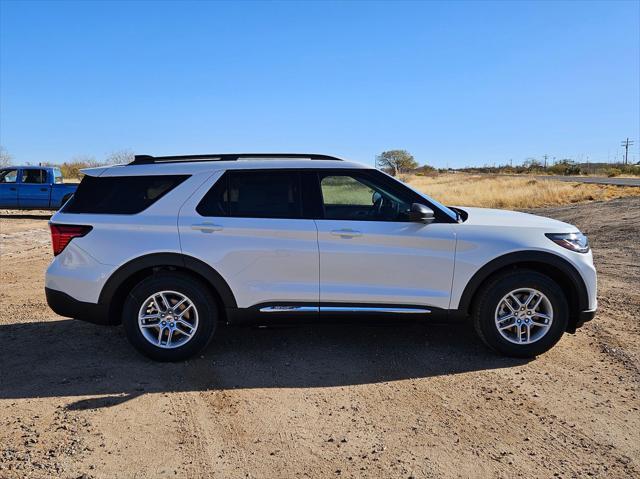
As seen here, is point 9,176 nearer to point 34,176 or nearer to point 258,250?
point 34,176

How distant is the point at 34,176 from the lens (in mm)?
17688

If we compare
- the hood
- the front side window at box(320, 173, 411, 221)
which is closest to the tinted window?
the front side window at box(320, 173, 411, 221)

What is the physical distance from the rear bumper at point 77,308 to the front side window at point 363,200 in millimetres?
2178

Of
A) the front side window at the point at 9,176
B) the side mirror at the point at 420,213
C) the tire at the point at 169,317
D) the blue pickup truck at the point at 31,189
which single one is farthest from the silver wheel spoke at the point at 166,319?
the front side window at the point at 9,176

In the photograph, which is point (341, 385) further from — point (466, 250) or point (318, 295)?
point (466, 250)

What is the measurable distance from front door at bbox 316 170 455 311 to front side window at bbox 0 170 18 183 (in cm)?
1725

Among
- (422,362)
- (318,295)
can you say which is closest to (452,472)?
(422,362)

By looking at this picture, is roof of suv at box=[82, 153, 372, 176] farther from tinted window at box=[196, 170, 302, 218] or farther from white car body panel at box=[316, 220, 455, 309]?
white car body panel at box=[316, 220, 455, 309]

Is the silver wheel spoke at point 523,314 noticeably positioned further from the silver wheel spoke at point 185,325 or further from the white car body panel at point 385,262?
the silver wheel spoke at point 185,325

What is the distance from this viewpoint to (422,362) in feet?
14.7

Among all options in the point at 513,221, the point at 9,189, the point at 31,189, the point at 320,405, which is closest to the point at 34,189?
the point at 31,189

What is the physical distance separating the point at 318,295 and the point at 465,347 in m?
1.58

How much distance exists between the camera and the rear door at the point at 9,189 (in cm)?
1766

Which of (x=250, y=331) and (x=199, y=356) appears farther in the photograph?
(x=250, y=331)
